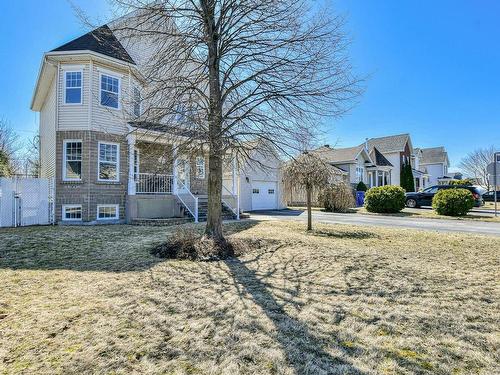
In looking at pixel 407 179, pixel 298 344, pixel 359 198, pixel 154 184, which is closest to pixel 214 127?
pixel 298 344

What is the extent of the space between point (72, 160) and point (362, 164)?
30.1 metres

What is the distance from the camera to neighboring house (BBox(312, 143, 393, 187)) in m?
33.3

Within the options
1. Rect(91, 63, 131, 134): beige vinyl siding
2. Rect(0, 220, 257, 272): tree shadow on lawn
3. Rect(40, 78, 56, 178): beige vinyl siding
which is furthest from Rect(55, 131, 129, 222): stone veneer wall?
Rect(0, 220, 257, 272): tree shadow on lawn

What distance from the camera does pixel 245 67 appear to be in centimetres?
798

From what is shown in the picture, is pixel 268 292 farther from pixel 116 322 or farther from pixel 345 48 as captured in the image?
pixel 345 48

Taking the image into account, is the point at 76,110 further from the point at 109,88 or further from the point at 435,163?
the point at 435,163

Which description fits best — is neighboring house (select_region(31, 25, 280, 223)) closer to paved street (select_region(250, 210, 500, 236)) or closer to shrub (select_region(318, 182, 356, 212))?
paved street (select_region(250, 210, 500, 236))

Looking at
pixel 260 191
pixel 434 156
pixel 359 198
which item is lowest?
pixel 359 198

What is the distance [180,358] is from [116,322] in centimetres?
116

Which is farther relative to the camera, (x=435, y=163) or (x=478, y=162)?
(x=435, y=163)

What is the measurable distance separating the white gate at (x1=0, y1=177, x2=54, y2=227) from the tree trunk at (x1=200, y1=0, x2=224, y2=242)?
904 centimetres

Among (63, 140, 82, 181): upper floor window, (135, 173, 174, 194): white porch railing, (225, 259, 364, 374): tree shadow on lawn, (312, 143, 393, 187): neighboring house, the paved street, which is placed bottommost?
(225, 259, 364, 374): tree shadow on lawn

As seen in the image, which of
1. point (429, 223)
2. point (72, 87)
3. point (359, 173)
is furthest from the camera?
point (359, 173)

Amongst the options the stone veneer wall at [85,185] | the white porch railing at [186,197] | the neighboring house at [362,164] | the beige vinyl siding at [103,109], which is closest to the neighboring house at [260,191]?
the white porch railing at [186,197]
